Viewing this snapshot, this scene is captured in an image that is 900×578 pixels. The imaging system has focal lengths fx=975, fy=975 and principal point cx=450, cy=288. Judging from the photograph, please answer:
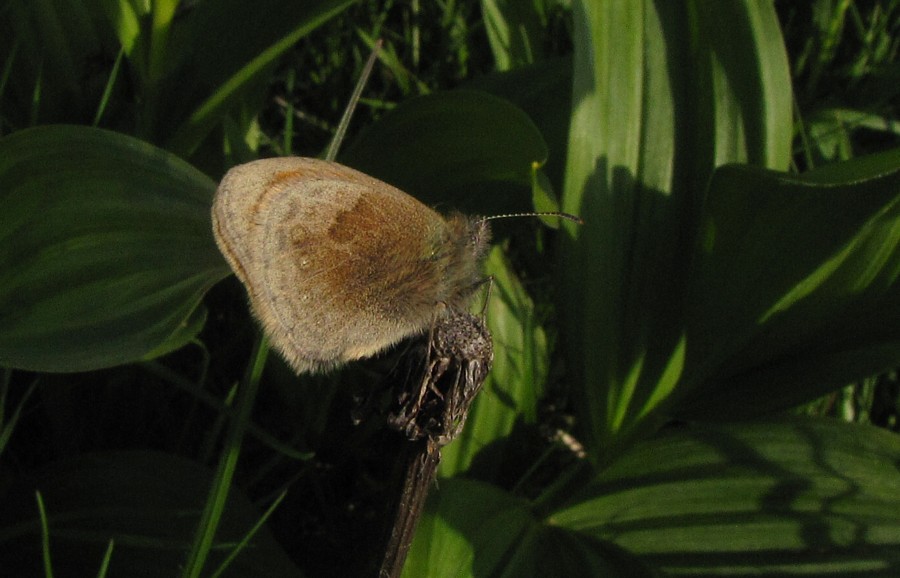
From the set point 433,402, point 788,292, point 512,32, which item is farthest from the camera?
point 512,32

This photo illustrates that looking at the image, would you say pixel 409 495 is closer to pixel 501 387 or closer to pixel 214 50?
pixel 501 387

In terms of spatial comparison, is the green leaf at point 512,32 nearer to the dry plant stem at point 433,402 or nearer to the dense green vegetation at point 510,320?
the dense green vegetation at point 510,320

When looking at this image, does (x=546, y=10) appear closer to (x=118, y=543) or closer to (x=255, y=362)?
(x=255, y=362)

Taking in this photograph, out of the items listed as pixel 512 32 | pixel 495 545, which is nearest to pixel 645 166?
pixel 512 32

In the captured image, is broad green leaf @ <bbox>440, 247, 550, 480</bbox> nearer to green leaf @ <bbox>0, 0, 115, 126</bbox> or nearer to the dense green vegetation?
the dense green vegetation

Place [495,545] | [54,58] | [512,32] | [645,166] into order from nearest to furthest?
1. [495,545]
2. [645,166]
3. [54,58]
4. [512,32]

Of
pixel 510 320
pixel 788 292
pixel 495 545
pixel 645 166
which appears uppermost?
pixel 645 166

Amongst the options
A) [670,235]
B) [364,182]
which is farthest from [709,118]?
[364,182]
